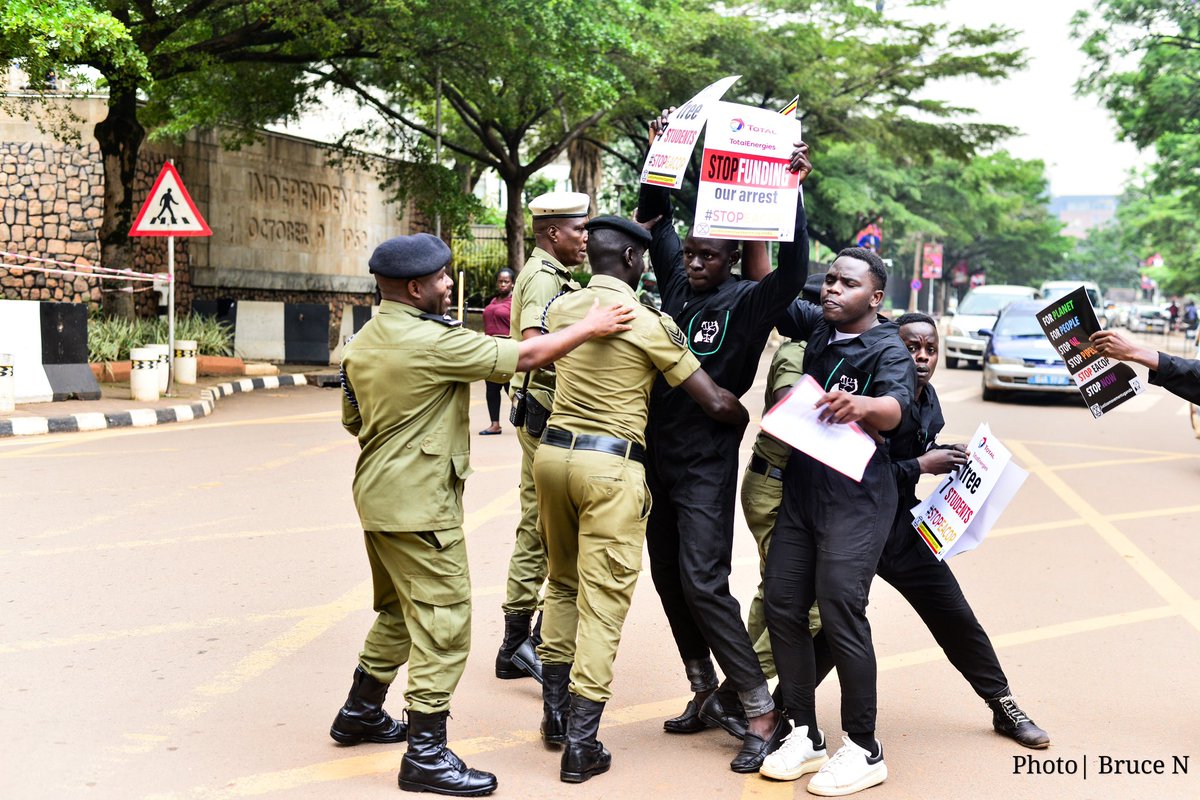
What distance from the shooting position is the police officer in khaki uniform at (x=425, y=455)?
3945 mm

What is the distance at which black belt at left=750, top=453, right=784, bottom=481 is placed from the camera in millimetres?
4391

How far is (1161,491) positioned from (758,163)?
744cm

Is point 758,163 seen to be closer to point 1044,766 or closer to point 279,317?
point 1044,766

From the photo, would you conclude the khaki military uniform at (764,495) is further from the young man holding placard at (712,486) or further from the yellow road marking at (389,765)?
the yellow road marking at (389,765)

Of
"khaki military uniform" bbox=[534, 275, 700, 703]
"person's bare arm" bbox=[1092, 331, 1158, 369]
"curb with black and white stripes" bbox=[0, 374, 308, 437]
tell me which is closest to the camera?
"khaki military uniform" bbox=[534, 275, 700, 703]

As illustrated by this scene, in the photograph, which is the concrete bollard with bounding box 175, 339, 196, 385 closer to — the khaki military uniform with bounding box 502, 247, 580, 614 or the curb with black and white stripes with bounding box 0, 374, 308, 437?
the curb with black and white stripes with bounding box 0, 374, 308, 437

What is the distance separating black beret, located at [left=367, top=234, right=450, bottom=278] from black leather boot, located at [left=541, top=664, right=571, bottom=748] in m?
1.41

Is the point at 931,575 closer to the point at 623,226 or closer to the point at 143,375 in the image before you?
the point at 623,226

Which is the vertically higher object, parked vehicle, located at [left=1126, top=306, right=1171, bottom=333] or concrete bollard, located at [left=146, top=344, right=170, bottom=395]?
concrete bollard, located at [left=146, top=344, right=170, bottom=395]

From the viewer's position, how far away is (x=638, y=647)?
5574mm

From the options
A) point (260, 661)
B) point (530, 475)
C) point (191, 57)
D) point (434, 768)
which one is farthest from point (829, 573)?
point (191, 57)

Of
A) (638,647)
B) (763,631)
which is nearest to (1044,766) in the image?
(763,631)

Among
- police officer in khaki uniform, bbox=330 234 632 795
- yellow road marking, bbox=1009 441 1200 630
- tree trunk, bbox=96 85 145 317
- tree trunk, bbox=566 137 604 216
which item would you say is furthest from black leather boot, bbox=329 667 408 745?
tree trunk, bbox=566 137 604 216

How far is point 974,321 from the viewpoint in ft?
82.4
